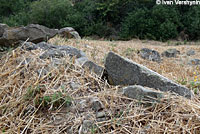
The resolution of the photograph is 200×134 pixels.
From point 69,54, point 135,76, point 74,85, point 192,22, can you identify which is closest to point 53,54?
point 69,54

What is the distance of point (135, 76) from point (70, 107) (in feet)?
2.33

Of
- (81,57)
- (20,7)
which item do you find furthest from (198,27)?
(20,7)

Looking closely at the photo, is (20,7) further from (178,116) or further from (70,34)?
(178,116)

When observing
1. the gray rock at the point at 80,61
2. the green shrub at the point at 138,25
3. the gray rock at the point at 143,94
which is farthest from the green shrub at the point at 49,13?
the gray rock at the point at 143,94

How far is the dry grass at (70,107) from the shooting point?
1902 mm

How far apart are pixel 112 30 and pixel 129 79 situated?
44.1ft

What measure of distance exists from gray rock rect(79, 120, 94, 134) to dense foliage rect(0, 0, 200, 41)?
39.0ft

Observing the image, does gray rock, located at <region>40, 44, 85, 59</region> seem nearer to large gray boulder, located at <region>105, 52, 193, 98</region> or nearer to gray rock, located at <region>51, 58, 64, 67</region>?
gray rock, located at <region>51, 58, 64, 67</region>

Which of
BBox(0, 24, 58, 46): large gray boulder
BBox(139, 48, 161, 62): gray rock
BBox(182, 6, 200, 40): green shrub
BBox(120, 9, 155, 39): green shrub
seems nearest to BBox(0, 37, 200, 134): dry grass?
BBox(0, 24, 58, 46): large gray boulder

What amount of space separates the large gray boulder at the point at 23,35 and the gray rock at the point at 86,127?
262cm

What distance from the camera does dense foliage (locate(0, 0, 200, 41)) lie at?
13.8m

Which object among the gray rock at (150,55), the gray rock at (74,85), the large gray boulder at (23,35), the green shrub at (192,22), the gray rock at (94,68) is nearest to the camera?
the gray rock at (74,85)

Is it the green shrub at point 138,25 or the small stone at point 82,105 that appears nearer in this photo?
the small stone at point 82,105

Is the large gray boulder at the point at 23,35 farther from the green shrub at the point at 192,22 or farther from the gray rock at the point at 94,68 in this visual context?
the green shrub at the point at 192,22
